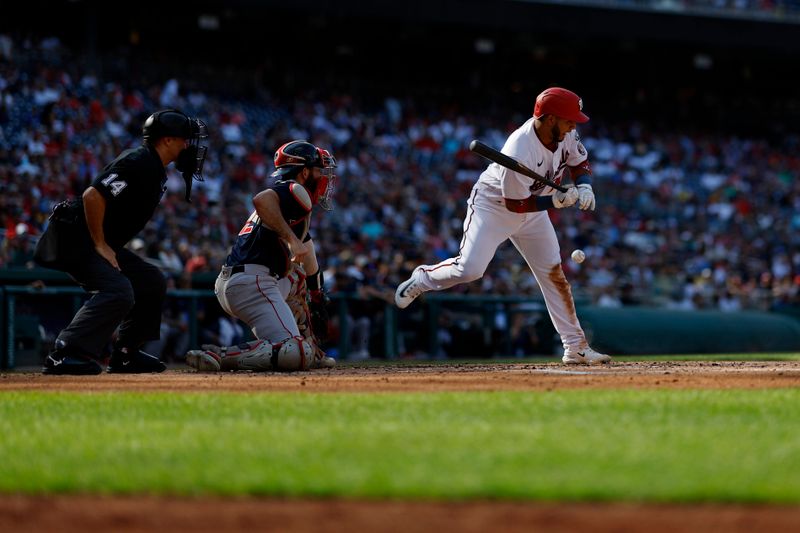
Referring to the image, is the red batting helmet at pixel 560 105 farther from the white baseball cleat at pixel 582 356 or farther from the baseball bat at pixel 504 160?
the white baseball cleat at pixel 582 356

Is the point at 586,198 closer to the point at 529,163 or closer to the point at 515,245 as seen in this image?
the point at 529,163

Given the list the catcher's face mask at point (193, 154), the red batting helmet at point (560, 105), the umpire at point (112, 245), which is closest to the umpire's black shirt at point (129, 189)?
the umpire at point (112, 245)

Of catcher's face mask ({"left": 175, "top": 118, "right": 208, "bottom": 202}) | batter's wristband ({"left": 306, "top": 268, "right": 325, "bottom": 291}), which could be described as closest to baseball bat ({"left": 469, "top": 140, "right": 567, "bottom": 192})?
batter's wristband ({"left": 306, "top": 268, "right": 325, "bottom": 291})

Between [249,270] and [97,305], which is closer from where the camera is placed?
[97,305]

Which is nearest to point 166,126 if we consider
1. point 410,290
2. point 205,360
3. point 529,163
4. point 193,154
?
point 193,154

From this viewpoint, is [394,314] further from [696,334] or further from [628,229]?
[628,229]

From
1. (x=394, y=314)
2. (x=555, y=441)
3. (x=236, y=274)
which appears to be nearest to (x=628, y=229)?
(x=394, y=314)
